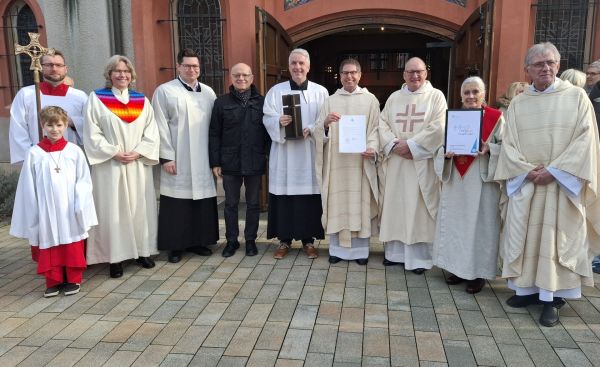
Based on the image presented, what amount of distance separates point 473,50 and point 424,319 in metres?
3.95

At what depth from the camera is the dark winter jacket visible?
15.9 feet

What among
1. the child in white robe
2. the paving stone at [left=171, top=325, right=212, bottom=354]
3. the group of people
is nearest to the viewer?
the paving stone at [left=171, top=325, right=212, bottom=354]

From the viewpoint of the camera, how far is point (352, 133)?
177 inches

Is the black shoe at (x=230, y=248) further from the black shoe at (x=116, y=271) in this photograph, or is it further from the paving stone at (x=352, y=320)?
the paving stone at (x=352, y=320)

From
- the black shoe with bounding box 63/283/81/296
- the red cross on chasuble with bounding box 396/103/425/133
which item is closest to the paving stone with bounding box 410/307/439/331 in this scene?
the red cross on chasuble with bounding box 396/103/425/133

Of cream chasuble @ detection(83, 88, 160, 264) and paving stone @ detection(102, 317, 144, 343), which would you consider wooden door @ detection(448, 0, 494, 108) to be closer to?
cream chasuble @ detection(83, 88, 160, 264)

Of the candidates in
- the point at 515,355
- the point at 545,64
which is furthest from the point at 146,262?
the point at 545,64

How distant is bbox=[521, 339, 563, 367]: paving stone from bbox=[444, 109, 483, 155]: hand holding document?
1476mm

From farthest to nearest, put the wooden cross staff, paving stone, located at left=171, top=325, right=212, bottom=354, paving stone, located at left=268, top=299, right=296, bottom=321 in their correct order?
the wooden cross staff, paving stone, located at left=268, top=299, right=296, bottom=321, paving stone, located at left=171, top=325, right=212, bottom=354

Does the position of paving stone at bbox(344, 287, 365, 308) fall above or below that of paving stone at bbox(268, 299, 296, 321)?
above

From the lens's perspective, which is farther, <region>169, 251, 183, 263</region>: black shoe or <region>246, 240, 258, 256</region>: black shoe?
<region>246, 240, 258, 256</region>: black shoe

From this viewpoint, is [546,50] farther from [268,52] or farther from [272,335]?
[268,52]

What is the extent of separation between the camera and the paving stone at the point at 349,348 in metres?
3.06

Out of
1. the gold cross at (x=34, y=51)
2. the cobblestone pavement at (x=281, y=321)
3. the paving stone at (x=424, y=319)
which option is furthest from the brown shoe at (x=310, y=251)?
the gold cross at (x=34, y=51)
